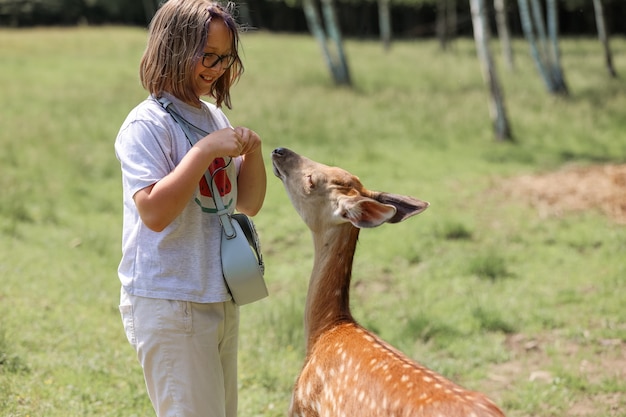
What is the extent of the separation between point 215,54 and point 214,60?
0.02 m

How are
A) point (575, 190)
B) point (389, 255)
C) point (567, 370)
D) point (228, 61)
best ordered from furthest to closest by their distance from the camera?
point (575, 190)
point (389, 255)
point (567, 370)
point (228, 61)

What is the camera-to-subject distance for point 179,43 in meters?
2.79

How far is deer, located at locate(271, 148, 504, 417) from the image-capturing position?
252 centimetres

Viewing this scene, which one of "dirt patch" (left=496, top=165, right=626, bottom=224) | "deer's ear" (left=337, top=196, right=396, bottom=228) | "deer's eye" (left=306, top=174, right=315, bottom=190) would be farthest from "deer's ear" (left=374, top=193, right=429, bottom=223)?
"dirt patch" (left=496, top=165, right=626, bottom=224)

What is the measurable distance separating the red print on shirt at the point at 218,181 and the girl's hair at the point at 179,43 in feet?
0.78

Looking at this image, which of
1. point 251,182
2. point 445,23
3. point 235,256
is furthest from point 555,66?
point 235,256

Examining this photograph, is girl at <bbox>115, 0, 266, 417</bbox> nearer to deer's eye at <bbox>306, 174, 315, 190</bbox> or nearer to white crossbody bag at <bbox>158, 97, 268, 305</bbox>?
white crossbody bag at <bbox>158, 97, 268, 305</bbox>

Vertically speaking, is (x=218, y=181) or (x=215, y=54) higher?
(x=215, y=54)

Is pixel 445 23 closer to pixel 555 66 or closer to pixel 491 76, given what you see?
pixel 555 66

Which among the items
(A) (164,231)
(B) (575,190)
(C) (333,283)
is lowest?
(B) (575,190)

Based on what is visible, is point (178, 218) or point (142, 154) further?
point (178, 218)

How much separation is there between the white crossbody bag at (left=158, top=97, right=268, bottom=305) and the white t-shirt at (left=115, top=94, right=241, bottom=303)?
0.08 feet

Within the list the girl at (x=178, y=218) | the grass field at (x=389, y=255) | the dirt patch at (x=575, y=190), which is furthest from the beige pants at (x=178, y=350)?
the dirt patch at (x=575, y=190)

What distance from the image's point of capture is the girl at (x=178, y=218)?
2684mm
